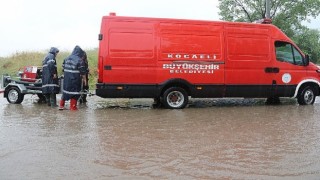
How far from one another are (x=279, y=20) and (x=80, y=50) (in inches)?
729

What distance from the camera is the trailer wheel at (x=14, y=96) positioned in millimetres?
13547

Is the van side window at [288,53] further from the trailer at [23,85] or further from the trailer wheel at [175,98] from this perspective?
the trailer at [23,85]

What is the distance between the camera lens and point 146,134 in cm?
779

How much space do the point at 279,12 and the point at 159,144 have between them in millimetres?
23112

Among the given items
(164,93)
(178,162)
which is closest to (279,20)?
(164,93)

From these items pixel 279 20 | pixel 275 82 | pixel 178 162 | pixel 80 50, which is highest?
pixel 279 20

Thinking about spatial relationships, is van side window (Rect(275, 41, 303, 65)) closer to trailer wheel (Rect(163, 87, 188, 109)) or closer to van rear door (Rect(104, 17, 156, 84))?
trailer wheel (Rect(163, 87, 188, 109))

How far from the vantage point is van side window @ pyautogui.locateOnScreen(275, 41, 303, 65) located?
42.1 feet

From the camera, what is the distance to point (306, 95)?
43.4ft

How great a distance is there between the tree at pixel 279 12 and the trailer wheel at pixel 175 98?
16.9m

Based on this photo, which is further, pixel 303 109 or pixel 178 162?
pixel 303 109

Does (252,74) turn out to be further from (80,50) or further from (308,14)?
(308,14)

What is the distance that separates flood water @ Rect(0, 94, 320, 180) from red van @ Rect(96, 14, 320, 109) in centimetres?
92

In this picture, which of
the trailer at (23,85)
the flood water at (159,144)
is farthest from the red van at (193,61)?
the trailer at (23,85)
